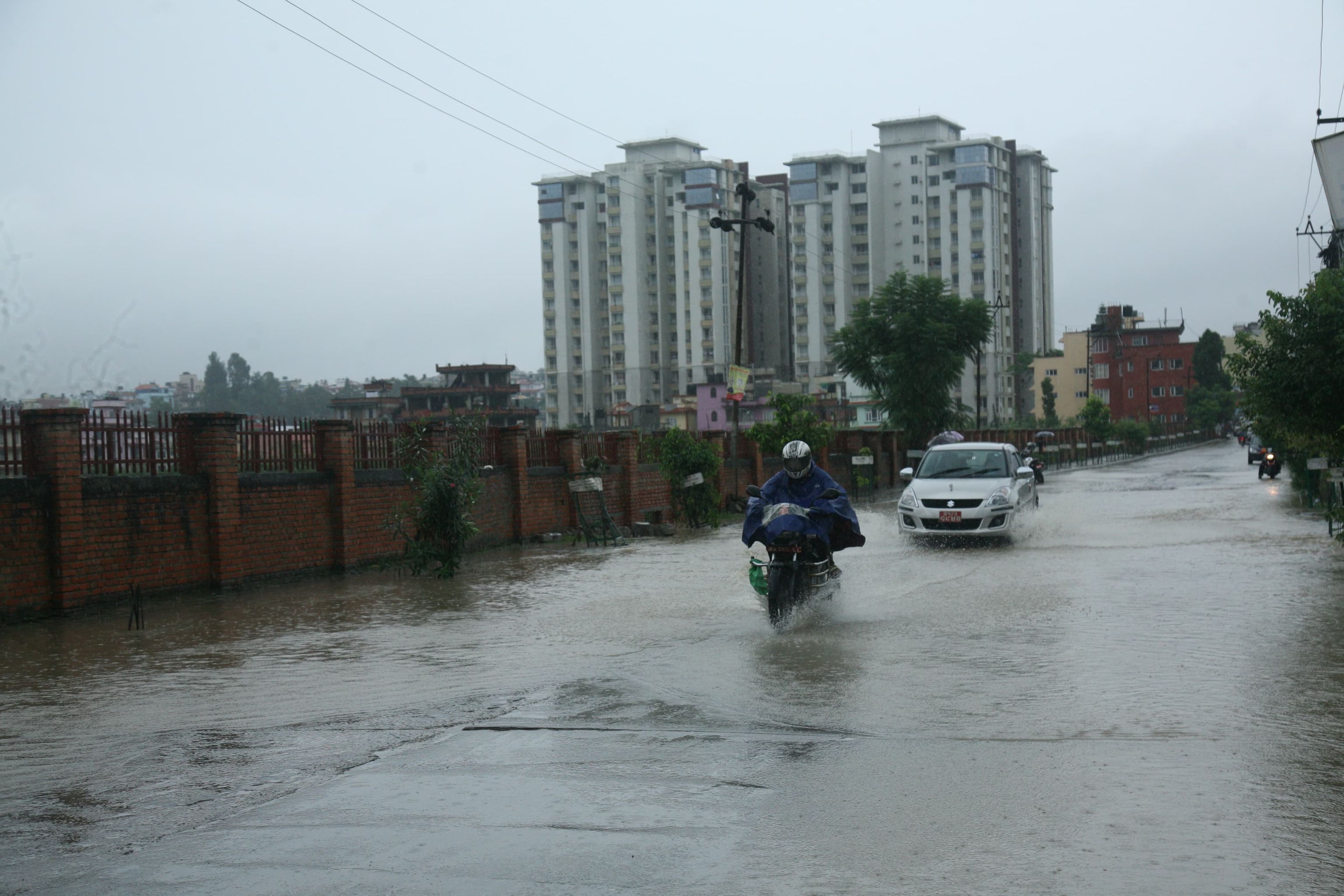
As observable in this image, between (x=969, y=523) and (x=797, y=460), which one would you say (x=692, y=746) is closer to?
(x=797, y=460)

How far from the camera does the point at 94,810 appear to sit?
586cm

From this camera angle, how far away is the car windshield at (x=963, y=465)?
823 inches

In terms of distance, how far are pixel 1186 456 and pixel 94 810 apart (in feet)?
246

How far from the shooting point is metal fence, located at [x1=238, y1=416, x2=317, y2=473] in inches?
625

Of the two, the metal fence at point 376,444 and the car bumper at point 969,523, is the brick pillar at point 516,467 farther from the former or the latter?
the car bumper at point 969,523

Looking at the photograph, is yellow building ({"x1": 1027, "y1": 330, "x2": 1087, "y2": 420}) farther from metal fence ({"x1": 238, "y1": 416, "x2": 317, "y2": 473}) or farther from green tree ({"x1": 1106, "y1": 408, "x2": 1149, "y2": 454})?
metal fence ({"x1": 238, "y1": 416, "x2": 317, "y2": 473})

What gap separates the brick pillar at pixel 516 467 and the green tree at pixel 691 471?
3.99 meters

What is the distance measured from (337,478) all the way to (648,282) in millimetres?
121623

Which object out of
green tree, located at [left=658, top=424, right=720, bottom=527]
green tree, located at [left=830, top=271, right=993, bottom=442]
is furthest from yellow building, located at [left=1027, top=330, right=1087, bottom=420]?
green tree, located at [left=658, top=424, right=720, bottom=527]

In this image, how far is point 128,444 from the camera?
552 inches

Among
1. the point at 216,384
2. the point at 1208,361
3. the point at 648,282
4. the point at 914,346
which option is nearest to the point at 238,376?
the point at 216,384

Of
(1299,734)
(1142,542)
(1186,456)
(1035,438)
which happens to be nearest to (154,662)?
(1299,734)

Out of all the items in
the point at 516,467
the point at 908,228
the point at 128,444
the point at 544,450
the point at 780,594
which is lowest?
the point at 780,594

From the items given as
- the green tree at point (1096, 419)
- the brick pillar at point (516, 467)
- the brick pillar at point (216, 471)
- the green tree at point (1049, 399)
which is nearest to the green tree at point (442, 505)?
the brick pillar at point (216, 471)
